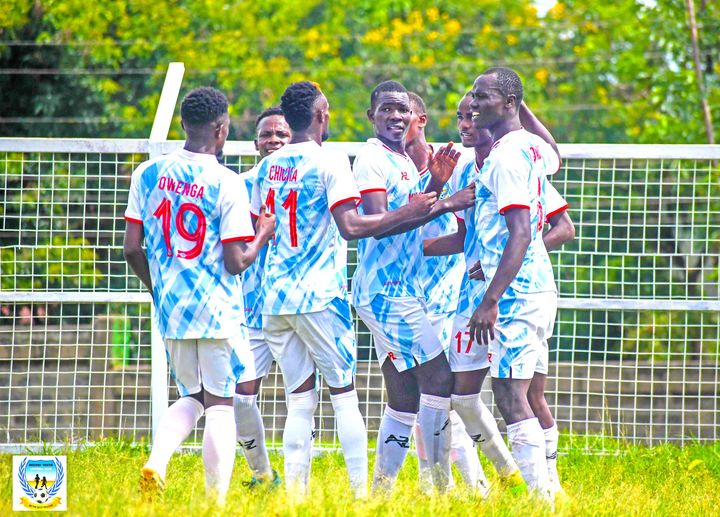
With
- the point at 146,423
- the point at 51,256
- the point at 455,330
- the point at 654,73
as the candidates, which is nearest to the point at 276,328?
the point at 455,330

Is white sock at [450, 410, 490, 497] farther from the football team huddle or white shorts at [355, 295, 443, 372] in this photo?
white shorts at [355, 295, 443, 372]

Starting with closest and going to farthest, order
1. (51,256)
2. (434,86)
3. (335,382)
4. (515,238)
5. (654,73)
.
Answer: (515,238) < (335,382) < (51,256) < (654,73) < (434,86)

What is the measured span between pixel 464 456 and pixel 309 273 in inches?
61.6

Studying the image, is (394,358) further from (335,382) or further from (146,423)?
(146,423)

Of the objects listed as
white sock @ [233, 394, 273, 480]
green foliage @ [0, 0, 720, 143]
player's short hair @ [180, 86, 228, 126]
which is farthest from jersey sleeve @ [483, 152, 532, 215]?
green foliage @ [0, 0, 720, 143]

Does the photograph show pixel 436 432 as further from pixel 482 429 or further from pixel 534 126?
pixel 534 126

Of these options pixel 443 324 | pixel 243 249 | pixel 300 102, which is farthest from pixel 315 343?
pixel 300 102

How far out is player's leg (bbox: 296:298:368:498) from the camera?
5.69m

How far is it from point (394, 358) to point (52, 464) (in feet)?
6.84

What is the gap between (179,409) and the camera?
17.6 ft

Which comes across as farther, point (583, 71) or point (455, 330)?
point (583, 71)

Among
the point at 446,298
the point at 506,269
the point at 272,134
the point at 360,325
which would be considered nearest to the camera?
the point at 506,269

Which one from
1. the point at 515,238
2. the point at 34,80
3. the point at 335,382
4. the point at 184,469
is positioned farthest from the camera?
the point at 34,80

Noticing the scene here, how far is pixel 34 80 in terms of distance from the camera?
619 inches
